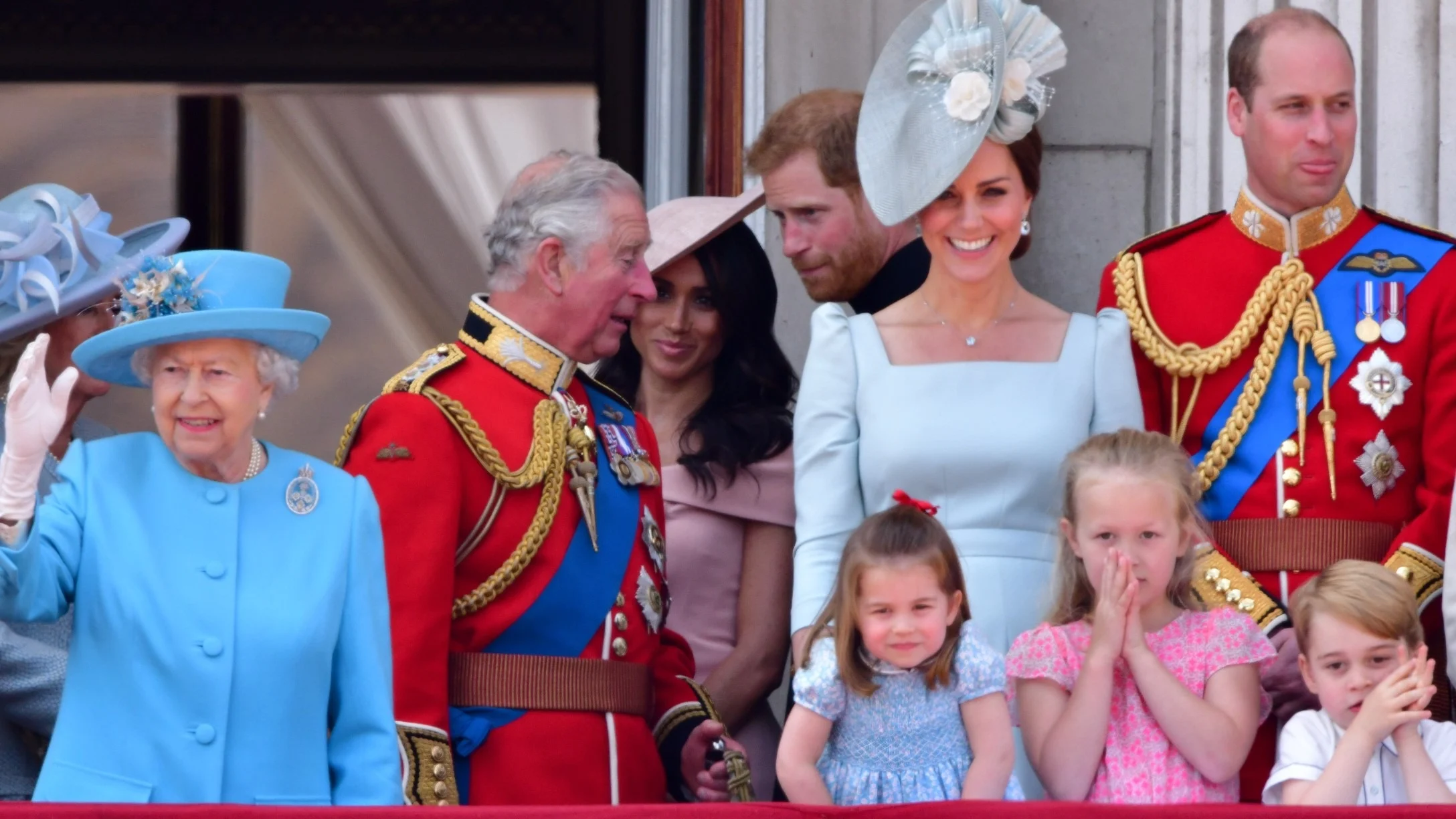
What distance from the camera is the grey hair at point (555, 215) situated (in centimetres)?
395

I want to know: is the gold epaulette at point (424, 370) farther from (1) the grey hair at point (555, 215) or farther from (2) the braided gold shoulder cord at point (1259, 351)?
(2) the braided gold shoulder cord at point (1259, 351)

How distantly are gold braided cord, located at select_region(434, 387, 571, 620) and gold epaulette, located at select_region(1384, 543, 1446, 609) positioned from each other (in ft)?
4.15

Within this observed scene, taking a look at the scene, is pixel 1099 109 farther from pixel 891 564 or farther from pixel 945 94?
pixel 891 564

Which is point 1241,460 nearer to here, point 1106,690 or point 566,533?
point 1106,690

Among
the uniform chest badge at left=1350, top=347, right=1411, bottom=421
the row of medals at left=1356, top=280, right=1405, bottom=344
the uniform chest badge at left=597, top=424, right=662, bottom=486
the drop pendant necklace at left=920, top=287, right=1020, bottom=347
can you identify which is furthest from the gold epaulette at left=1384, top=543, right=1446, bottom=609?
the uniform chest badge at left=597, top=424, right=662, bottom=486

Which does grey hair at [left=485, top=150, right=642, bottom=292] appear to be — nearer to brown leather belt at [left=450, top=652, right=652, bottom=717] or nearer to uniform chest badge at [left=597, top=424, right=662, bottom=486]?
uniform chest badge at [left=597, top=424, right=662, bottom=486]

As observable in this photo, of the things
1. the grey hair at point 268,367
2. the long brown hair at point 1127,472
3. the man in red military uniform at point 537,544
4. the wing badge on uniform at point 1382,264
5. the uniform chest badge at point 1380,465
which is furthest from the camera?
the wing badge on uniform at point 1382,264

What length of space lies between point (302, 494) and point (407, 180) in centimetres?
344

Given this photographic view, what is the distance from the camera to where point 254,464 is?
3.36m

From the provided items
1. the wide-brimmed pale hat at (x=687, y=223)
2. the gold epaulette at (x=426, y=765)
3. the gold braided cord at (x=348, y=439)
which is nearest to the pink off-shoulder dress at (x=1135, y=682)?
the gold epaulette at (x=426, y=765)

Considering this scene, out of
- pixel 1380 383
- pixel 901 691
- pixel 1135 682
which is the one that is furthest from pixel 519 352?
pixel 1380 383

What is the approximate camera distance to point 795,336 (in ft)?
16.9

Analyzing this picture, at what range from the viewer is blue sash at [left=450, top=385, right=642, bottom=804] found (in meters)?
3.67

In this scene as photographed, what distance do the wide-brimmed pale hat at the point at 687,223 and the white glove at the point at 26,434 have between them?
1.45 meters
